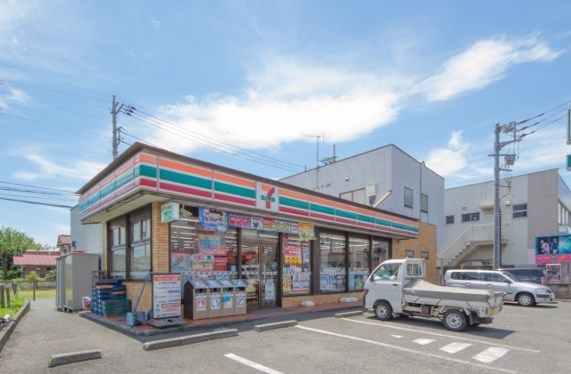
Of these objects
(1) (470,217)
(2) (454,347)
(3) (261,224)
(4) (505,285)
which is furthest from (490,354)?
(1) (470,217)

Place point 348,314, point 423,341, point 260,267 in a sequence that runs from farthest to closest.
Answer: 1. point 260,267
2. point 348,314
3. point 423,341

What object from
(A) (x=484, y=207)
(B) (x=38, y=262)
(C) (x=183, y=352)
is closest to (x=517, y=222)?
(A) (x=484, y=207)

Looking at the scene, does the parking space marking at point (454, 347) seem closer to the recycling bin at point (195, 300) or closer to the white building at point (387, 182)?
the recycling bin at point (195, 300)

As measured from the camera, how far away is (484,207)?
1384 inches

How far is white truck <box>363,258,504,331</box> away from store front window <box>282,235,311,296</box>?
2.90 metres

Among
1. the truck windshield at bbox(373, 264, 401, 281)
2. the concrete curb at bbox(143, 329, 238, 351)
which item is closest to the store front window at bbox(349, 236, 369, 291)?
the truck windshield at bbox(373, 264, 401, 281)

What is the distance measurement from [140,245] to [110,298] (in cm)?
176

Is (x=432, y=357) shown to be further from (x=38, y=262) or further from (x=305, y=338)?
(x=38, y=262)

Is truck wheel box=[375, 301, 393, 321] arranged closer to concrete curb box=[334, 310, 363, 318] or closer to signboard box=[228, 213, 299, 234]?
concrete curb box=[334, 310, 363, 318]

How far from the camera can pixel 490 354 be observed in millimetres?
8414

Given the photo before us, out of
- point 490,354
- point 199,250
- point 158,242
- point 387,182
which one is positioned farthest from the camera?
point 387,182

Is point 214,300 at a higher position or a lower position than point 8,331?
higher

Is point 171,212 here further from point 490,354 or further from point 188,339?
point 490,354

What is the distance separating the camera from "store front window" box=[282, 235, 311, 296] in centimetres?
1480
